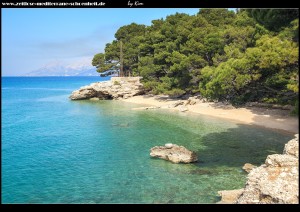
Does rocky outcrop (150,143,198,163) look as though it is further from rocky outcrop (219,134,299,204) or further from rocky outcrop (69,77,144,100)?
rocky outcrop (69,77,144,100)

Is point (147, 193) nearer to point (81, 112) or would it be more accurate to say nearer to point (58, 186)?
point (58, 186)

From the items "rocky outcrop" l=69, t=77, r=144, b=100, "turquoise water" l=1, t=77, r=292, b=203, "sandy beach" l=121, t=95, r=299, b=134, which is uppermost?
"rocky outcrop" l=69, t=77, r=144, b=100

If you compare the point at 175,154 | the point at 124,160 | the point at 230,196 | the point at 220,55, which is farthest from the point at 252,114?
the point at 230,196

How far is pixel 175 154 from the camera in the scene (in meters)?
18.8

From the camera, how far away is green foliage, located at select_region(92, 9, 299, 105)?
14.9 m

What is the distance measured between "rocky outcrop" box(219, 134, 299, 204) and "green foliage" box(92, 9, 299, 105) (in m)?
3.66

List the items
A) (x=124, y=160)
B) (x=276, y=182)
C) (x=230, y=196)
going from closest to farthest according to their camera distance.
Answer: (x=276, y=182), (x=230, y=196), (x=124, y=160)

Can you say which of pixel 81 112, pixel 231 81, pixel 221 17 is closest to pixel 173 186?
pixel 231 81

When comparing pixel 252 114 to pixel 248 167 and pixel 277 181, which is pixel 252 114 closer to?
pixel 248 167

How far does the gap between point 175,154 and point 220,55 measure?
2571 cm

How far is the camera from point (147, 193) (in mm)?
14141

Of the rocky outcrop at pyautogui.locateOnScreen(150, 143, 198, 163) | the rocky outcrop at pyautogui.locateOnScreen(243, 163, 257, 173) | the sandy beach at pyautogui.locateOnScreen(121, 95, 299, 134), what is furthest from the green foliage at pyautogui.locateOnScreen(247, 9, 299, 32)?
the sandy beach at pyautogui.locateOnScreen(121, 95, 299, 134)

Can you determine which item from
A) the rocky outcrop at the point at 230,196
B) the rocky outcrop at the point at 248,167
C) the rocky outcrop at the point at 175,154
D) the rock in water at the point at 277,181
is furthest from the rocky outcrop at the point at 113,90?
the rock in water at the point at 277,181

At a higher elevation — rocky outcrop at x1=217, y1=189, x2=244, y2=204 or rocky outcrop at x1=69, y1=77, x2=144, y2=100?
rocky outcrop at x1=69, y1=77, x2=144, y2=100
